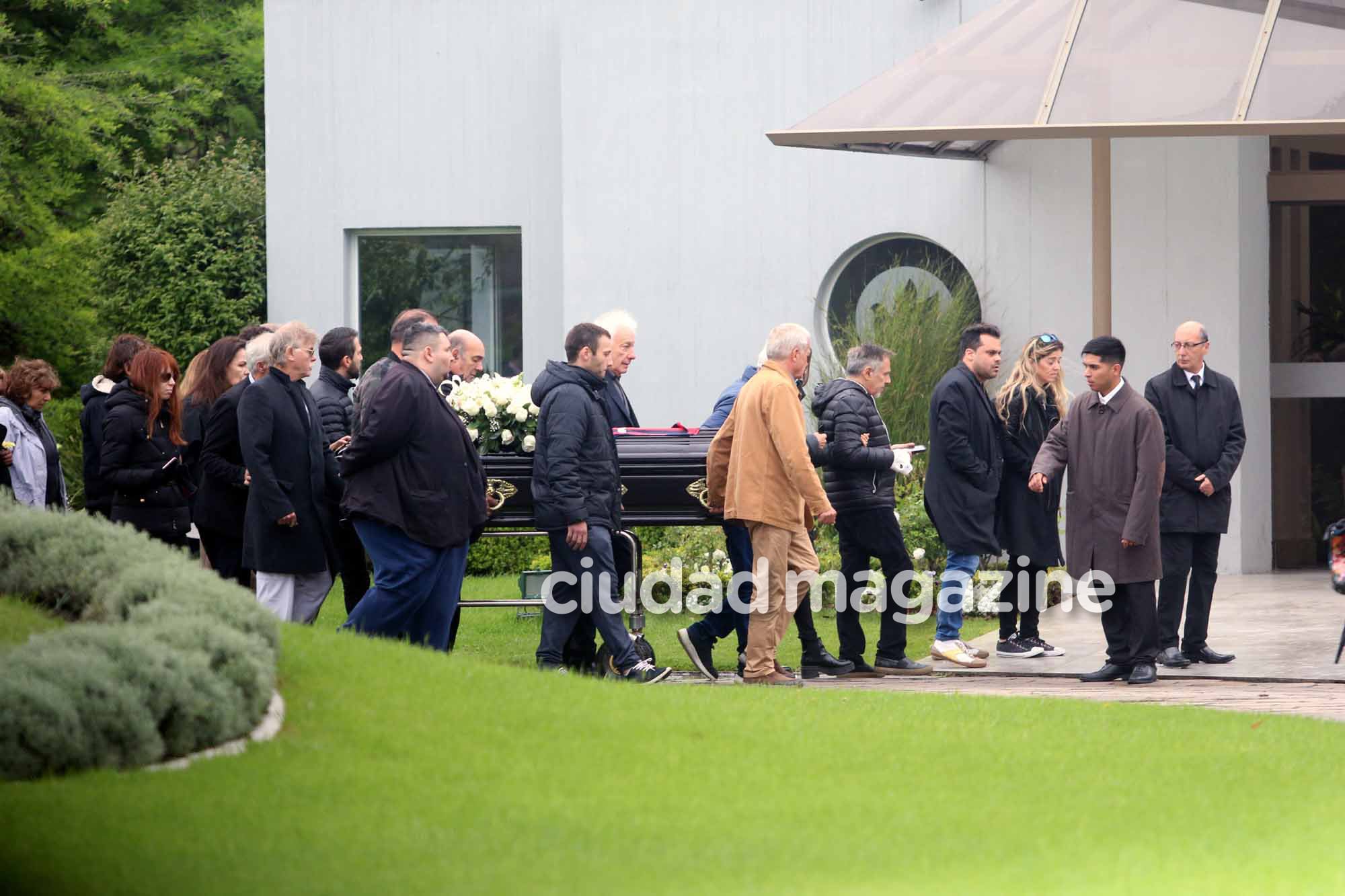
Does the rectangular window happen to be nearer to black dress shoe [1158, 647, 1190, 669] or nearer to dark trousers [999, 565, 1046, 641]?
dark trousers [999, 565, 1046, 641]

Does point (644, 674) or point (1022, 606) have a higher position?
point (1022, 606)

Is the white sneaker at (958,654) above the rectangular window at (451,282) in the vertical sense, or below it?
below

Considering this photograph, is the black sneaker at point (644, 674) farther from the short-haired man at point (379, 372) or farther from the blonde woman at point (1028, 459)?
the blonde woman at point (1028, 459)

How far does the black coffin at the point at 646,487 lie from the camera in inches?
386

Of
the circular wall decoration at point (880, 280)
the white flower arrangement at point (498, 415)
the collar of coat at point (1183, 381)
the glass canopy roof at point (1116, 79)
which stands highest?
the glass canopy roof at point (1116, 79)

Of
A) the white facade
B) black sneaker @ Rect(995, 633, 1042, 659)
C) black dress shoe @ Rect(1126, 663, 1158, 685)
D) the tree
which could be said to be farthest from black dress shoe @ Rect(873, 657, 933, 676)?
the tree

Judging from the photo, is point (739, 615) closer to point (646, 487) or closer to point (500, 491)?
point (646, 487)

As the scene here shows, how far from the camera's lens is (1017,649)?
10453 mm

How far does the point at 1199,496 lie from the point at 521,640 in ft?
14.9

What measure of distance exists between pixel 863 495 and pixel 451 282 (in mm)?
8715

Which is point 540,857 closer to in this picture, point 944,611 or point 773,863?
point 773,863

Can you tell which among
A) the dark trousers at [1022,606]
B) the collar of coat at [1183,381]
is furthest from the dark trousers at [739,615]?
the collar of coat at [1183,381]

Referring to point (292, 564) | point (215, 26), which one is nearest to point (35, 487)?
point (292, 564)

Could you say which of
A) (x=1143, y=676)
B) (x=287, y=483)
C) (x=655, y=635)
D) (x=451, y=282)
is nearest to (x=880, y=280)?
(x=451, y=282)
